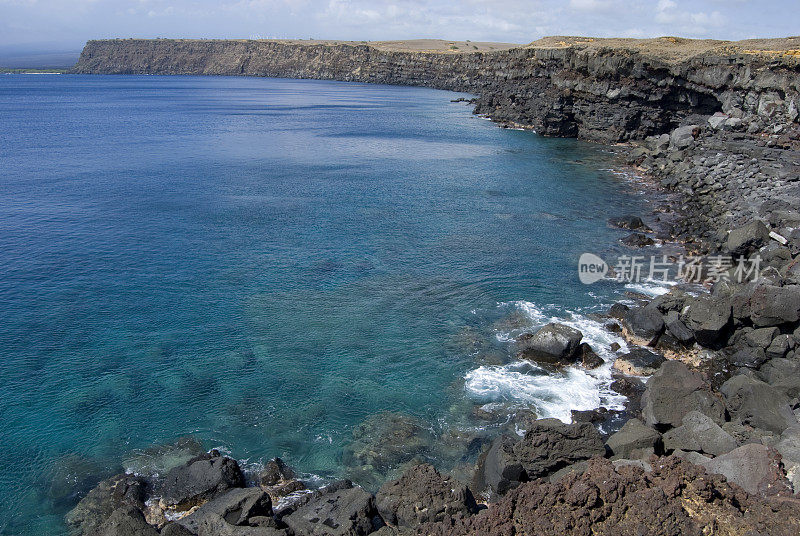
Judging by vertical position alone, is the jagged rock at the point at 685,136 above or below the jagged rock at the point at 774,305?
above

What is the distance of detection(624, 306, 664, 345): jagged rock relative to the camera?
94.0 feet

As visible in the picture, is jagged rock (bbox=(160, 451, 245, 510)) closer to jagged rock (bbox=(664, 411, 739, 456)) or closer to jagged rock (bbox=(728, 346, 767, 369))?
jagged rock (bbox=(664, 411, 739, 456))

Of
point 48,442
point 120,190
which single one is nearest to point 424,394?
point 48,442

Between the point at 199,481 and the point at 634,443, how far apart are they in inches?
579

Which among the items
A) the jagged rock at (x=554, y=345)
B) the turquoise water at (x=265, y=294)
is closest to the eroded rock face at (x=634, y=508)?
the turquoise water at (x=265, y=294)

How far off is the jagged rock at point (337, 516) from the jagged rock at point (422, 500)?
0.50m

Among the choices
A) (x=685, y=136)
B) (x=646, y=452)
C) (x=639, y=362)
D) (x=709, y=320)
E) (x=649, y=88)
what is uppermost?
(x=649, y=88)

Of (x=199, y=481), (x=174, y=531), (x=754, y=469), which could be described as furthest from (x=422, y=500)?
(x=754, y=469)

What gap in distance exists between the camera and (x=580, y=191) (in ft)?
191

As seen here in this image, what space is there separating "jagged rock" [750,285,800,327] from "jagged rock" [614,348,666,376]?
15.5 feet

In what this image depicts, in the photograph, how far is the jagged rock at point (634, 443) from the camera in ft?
62.0

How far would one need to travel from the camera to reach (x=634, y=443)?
63.1 feet

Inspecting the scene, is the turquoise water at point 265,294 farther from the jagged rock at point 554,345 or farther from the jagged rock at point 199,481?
the jagged rock at point 199,481

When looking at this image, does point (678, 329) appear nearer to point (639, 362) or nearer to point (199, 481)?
point (639, 362)
